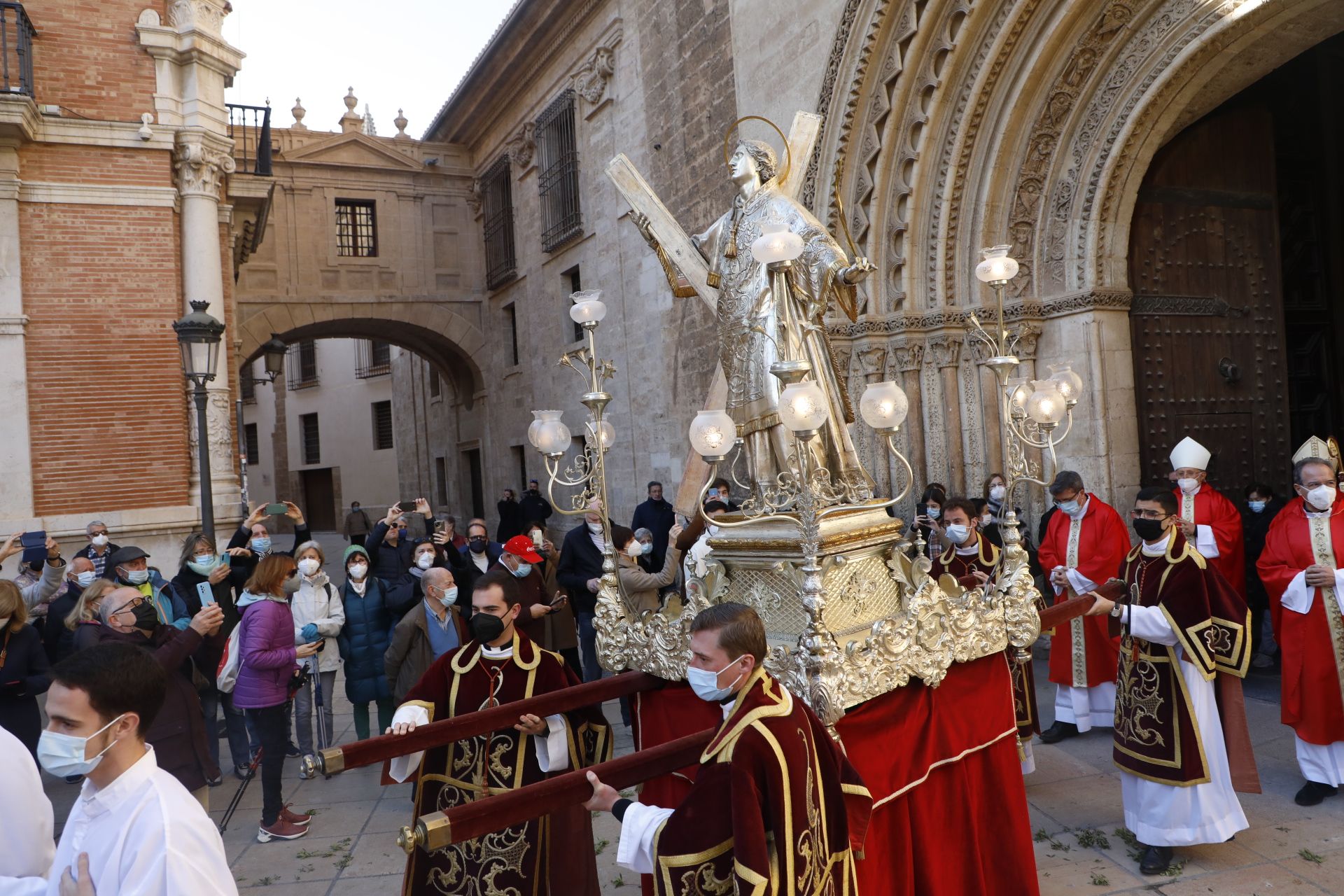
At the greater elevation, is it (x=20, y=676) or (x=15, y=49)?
(x=15, y=49)

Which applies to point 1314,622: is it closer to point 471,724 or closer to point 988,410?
point 988,410

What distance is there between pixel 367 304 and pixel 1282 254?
54.4 ft

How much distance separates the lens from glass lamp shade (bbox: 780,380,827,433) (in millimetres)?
3256

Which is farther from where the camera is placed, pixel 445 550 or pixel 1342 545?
pixel 445 550

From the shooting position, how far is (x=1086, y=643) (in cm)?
650

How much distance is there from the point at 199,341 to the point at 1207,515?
828 cm

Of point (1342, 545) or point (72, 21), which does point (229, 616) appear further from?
point (72, 21)

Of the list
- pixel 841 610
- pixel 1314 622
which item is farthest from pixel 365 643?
pixel 1314 622

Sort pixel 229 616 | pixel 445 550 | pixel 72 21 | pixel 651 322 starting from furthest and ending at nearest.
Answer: pixel 651 322, pixel 72 21, pixel 445 550, pixel 229 616

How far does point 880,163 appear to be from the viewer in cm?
959

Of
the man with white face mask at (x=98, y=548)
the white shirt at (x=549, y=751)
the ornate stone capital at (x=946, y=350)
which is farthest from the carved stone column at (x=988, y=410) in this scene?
the man with white face mask at (x=98, y=548)

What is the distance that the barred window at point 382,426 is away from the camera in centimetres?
3117

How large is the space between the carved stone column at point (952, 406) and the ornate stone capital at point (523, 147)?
11.3 meters

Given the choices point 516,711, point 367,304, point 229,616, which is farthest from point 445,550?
point 367,304
